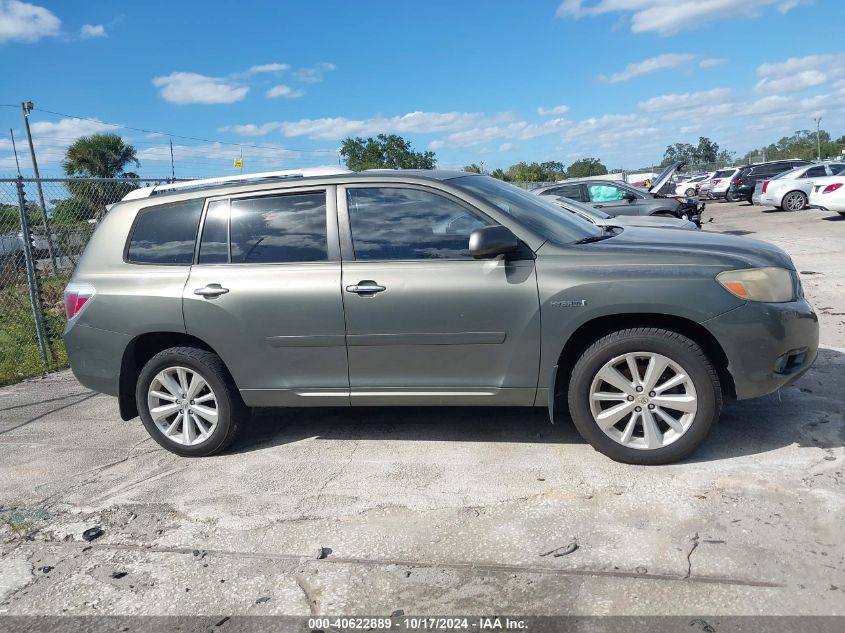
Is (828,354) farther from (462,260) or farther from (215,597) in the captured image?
(215,597)

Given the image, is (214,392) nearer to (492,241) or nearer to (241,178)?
(241,178)

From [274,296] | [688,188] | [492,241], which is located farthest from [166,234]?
[688,188]

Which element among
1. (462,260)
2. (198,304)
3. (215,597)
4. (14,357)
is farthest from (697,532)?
(14,357)

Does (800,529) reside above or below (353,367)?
below

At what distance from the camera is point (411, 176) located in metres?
4.59

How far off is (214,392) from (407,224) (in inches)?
68.0

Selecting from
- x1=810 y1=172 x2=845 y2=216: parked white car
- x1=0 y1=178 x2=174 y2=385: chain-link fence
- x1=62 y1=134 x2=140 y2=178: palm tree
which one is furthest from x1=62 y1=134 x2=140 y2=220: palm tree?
x1=810 y1=172 x2=845 y2=216: parked white car

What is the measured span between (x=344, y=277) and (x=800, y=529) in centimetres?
281

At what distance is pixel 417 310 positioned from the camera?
430 centimetres

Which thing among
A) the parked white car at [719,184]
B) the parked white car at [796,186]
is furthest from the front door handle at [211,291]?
the parked white car at [719,184]

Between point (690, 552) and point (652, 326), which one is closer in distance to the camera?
point (690, 552)

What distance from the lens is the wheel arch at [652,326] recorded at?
4.11 meters

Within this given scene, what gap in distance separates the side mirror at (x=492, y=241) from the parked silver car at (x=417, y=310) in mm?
13

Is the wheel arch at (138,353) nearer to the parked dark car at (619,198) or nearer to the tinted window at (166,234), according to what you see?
the tinted window at (166,234)
